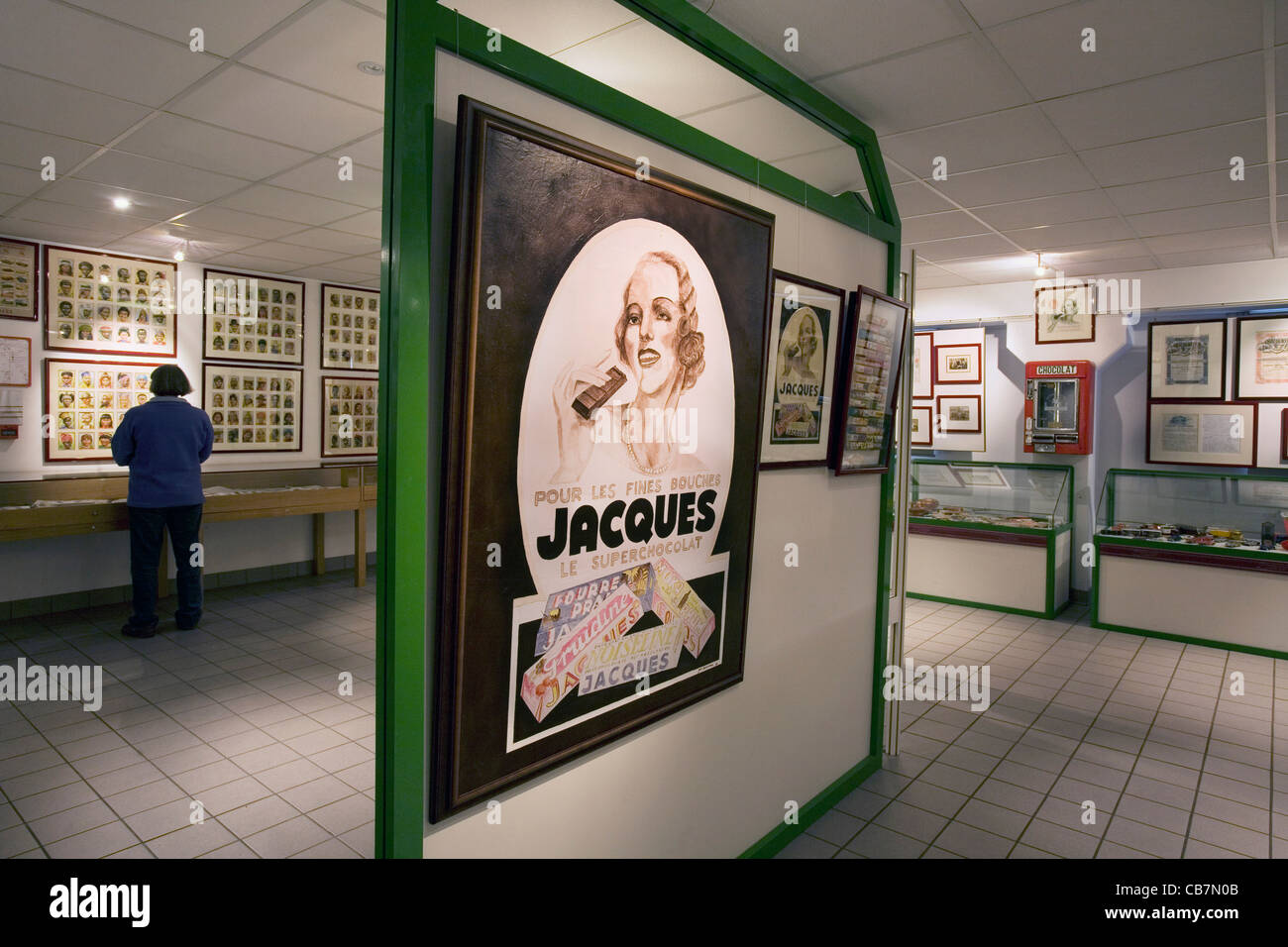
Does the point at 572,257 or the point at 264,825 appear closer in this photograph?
the point at 572,257

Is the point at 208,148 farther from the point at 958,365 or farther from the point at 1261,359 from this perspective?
the point at 1261,359

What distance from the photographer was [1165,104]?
317 centimetres

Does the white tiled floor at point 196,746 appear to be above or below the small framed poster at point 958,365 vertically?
below

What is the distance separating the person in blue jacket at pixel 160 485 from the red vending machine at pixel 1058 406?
7.27 m

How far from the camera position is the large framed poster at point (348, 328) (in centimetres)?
761

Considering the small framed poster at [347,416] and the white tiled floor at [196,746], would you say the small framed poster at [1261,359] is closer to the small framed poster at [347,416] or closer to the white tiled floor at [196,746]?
the white tiled floor at [196,746]

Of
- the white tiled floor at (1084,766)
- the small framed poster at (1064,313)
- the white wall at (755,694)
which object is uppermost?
the small framed poster at (1064,313)

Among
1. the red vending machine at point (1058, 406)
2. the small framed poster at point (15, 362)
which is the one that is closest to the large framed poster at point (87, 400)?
the small framed poster at point (15, 362)

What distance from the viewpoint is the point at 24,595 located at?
5699mm

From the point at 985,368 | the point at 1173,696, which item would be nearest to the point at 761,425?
the point at 1173,696

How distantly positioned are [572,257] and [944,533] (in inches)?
242

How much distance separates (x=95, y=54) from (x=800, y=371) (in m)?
2.88

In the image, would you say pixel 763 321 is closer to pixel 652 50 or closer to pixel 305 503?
pixel 652 50

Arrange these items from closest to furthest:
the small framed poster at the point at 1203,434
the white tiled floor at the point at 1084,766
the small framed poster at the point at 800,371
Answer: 1. the small framed poster at the point at 800,371
2. the white tiled floor at the point at 1084,766
3. the small framed poster at the point at 1203,434
